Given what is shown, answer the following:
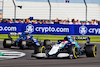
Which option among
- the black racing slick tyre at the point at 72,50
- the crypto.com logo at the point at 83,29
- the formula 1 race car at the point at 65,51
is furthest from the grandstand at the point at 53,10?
the black racing slick tyre at the point at 72,50

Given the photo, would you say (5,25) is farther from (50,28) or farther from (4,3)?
(4,3)

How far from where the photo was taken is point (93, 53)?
11.8m

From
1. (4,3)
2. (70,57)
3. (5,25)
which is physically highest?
(4,3)

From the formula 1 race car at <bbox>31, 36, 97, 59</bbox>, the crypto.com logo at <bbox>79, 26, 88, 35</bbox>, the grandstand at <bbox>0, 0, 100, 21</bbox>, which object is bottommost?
the formula 1 race car at <bbox>31, 36, 97, 59</bbox>

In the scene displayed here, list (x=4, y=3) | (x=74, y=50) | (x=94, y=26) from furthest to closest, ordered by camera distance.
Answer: (x=4, y=3) < (x=94, y=26) < (x=74, y=50)

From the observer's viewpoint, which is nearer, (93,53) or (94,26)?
(93,53)

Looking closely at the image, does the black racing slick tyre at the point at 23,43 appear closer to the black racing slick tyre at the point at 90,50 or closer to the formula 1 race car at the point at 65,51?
the formula 1 race car at the point at 65,51

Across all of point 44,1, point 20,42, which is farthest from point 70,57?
point 44,1

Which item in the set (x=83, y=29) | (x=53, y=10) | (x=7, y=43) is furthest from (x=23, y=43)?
(x=53, y=10)

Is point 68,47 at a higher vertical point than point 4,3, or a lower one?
lower

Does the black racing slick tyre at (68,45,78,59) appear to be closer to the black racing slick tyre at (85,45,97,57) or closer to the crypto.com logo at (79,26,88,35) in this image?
the black racing slick tyre at (85,45,97,57)

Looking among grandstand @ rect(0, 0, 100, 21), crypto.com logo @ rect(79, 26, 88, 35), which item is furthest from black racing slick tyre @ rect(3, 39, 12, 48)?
grandstand @ rect(0, 0, 100, 21)

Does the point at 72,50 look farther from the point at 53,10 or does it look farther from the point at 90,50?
the point at 53,10

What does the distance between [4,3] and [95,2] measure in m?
9.52
